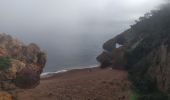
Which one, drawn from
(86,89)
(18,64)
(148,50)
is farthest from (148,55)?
(18,64)

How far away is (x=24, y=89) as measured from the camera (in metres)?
30.7

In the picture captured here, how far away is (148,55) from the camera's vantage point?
3675 cm

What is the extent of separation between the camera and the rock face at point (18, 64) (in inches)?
A: 1163

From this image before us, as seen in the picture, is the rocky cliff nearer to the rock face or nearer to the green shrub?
the rock face

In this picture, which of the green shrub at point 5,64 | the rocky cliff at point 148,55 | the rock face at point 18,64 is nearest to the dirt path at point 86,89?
the rock face at point 18,64

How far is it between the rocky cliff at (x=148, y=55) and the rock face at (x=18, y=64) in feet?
24.9

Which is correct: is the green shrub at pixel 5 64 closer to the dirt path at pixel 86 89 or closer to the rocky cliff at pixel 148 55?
the dirt path at pixel 86 89

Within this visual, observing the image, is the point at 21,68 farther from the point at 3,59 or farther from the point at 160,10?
the point at 160,10

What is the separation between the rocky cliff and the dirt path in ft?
4.05

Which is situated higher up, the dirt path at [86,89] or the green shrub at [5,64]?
the green shrub at [5,64]

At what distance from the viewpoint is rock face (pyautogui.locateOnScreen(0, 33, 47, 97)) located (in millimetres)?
29547

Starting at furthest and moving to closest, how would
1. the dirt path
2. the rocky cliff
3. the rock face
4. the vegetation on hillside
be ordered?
the vegetation on hillside, the rocky cliff, the dirt path, the rock face

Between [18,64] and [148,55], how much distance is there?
11680 mm

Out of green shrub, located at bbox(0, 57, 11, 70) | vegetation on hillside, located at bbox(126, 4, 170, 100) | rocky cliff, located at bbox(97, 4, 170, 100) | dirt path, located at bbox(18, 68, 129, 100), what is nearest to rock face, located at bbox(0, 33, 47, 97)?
green shrub, located at bbox(0, 57, 11, 70)
